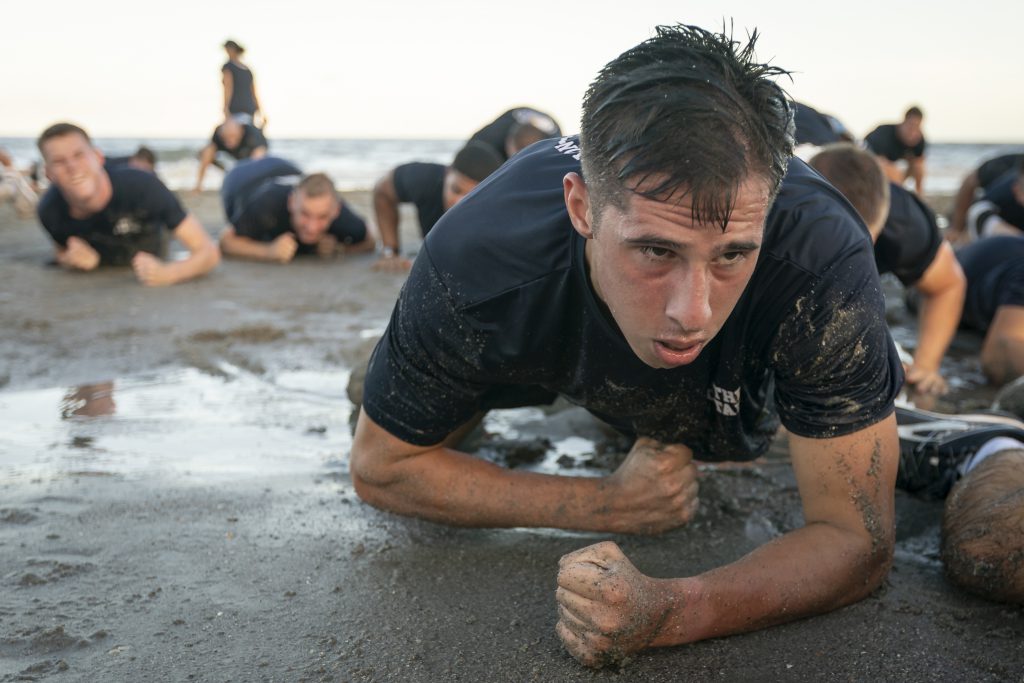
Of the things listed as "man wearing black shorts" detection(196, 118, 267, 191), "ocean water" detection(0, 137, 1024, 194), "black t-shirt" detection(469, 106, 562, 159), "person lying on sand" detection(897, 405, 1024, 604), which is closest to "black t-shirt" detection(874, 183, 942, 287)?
"person lying on sand" detection(897, 405, 1024, 604)

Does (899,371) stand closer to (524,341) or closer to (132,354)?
(524,341)

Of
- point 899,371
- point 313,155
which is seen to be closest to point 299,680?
point 899,371

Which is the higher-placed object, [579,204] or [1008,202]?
[579,204]

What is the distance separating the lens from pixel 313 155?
31781mm

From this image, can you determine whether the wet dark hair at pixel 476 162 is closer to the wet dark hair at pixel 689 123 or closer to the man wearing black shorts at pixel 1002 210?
the man wearing black shorts at pixel 1002 210

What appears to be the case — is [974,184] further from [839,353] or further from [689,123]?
[689,123]

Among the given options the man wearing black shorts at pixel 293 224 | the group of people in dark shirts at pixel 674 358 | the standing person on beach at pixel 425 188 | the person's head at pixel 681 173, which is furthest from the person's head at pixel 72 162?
the person's head at pixel 681 173

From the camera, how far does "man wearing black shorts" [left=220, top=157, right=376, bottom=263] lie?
7.27 meters

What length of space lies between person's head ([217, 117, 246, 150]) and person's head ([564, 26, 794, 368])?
10.1 meters

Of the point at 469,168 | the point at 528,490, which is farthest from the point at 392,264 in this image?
the point at 528,490

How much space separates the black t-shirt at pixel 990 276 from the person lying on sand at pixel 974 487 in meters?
2.09

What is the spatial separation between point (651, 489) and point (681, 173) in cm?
102

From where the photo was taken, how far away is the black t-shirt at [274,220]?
24.5 feet

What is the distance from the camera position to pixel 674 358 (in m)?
1.79
